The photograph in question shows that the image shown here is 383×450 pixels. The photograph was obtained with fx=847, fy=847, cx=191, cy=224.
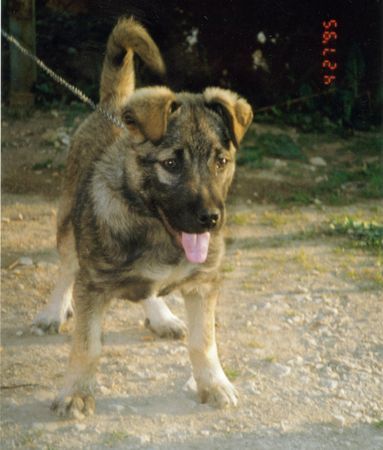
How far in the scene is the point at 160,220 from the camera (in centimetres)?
476

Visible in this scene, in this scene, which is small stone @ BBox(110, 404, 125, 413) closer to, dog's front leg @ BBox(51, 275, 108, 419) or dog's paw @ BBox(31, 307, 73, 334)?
dog's front leg @ BBox(51, 275, 108, 419)

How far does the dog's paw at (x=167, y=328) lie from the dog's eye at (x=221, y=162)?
1.57 m

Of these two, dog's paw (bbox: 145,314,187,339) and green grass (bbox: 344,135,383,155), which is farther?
green grass (bbox: 344,135,383,155)

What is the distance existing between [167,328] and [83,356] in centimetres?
111

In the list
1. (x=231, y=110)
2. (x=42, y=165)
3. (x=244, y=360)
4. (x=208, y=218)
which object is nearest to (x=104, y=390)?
(x=244, y=360)

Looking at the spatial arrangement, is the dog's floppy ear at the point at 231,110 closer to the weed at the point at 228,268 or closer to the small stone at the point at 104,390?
the small stone at the point at 104,390

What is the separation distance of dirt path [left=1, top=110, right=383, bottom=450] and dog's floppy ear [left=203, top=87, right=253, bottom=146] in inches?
59.7

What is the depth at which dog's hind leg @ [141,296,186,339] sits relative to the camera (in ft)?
19.1

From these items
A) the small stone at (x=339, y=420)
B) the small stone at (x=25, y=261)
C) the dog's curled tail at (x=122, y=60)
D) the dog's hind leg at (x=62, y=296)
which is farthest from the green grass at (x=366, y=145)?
the small stone at (x=339, y=420)

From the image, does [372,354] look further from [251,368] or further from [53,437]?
[53,437]

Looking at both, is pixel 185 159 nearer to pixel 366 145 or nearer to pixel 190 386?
pixel 190 386

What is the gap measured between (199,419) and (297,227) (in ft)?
12.5
